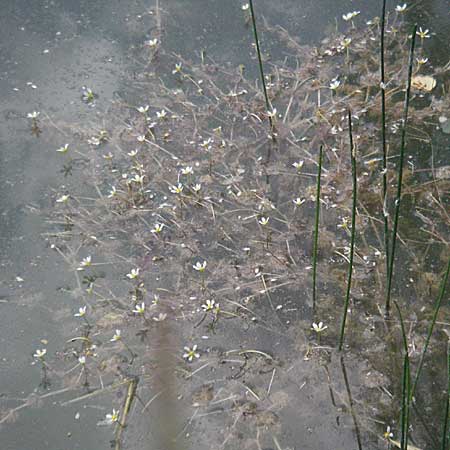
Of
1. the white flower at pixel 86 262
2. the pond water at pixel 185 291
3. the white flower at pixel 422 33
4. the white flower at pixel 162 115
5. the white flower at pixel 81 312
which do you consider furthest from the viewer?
the white flower at pixel 422 33

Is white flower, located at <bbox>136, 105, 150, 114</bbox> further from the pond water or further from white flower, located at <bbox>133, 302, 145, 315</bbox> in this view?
white flower, located at <bbox>133, 302, 145, 315</bbox>

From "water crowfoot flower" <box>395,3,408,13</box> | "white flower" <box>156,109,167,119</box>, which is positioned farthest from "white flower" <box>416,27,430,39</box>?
"white flower" <box>156,109,167,119</box>

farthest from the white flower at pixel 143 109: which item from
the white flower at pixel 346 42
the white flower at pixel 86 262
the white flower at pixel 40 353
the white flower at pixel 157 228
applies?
the white flower at pixel 40 353

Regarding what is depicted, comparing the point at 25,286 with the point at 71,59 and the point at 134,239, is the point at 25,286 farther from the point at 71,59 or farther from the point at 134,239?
the point at 71,59

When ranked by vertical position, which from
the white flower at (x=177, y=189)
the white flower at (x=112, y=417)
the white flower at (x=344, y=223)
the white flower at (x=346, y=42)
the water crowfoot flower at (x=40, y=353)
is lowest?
the white flower at (x=112, y=417)

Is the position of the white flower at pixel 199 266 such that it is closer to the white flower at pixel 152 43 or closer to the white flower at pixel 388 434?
the white flower at pixel 388 434

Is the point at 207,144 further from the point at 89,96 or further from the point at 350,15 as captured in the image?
the point at 350,15

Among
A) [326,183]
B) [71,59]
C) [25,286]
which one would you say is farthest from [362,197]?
[71,59]

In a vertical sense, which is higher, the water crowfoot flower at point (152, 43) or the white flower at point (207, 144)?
the water crowfoot flower at point (152, 43)
